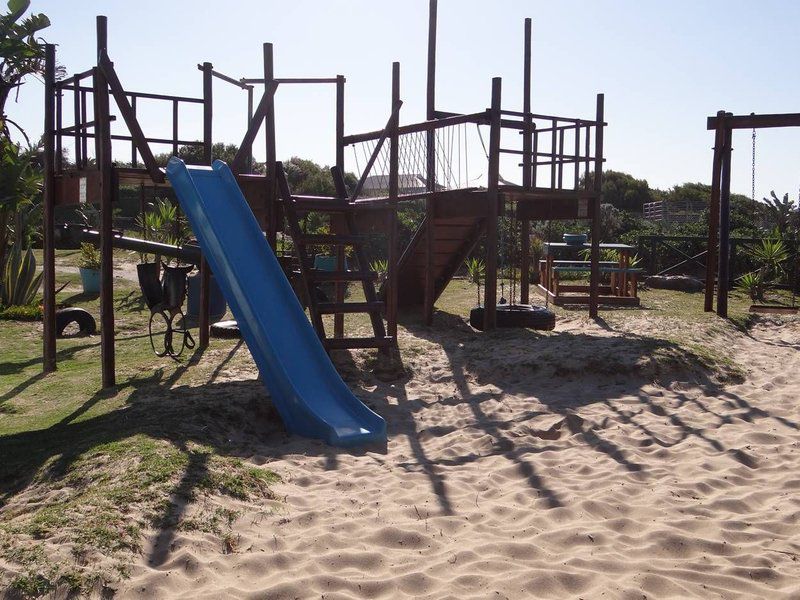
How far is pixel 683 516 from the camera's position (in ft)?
13.8

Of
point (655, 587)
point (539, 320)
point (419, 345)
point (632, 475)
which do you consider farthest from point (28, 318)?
point (655, 587)

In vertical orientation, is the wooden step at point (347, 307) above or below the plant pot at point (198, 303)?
above

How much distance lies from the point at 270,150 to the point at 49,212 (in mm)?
2413

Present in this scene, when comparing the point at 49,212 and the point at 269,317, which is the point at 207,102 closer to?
the point at 49,212

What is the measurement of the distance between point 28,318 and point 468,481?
914 centimetres

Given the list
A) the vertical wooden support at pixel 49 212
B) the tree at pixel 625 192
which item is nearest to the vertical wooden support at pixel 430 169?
the vertical wooden support at pixel 49 212

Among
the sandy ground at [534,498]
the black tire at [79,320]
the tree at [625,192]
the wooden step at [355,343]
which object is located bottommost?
the sandy ground at [534,498]

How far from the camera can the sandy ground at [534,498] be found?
11.3ft

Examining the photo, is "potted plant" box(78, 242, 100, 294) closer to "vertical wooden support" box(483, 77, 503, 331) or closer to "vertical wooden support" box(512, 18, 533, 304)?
"vertical wooden support" box(512, 18, 533, 304)

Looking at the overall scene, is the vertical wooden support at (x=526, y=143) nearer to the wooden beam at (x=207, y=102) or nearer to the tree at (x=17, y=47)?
the wooden beam at (x=207, y=102)

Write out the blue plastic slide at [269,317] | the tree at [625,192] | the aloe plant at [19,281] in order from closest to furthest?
the blue plastic slide at [269,317]
the aloe plant at [19,281]
the tree at [625,192]

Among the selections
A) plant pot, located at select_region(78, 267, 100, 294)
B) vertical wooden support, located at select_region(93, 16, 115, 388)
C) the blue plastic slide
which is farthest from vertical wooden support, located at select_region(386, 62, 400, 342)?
plant pot, located at select_region(78, 267, 100, 294)

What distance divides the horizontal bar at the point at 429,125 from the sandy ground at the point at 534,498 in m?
2.95

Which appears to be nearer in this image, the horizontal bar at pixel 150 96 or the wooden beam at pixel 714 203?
the horizontal bar at pixel 150 96
